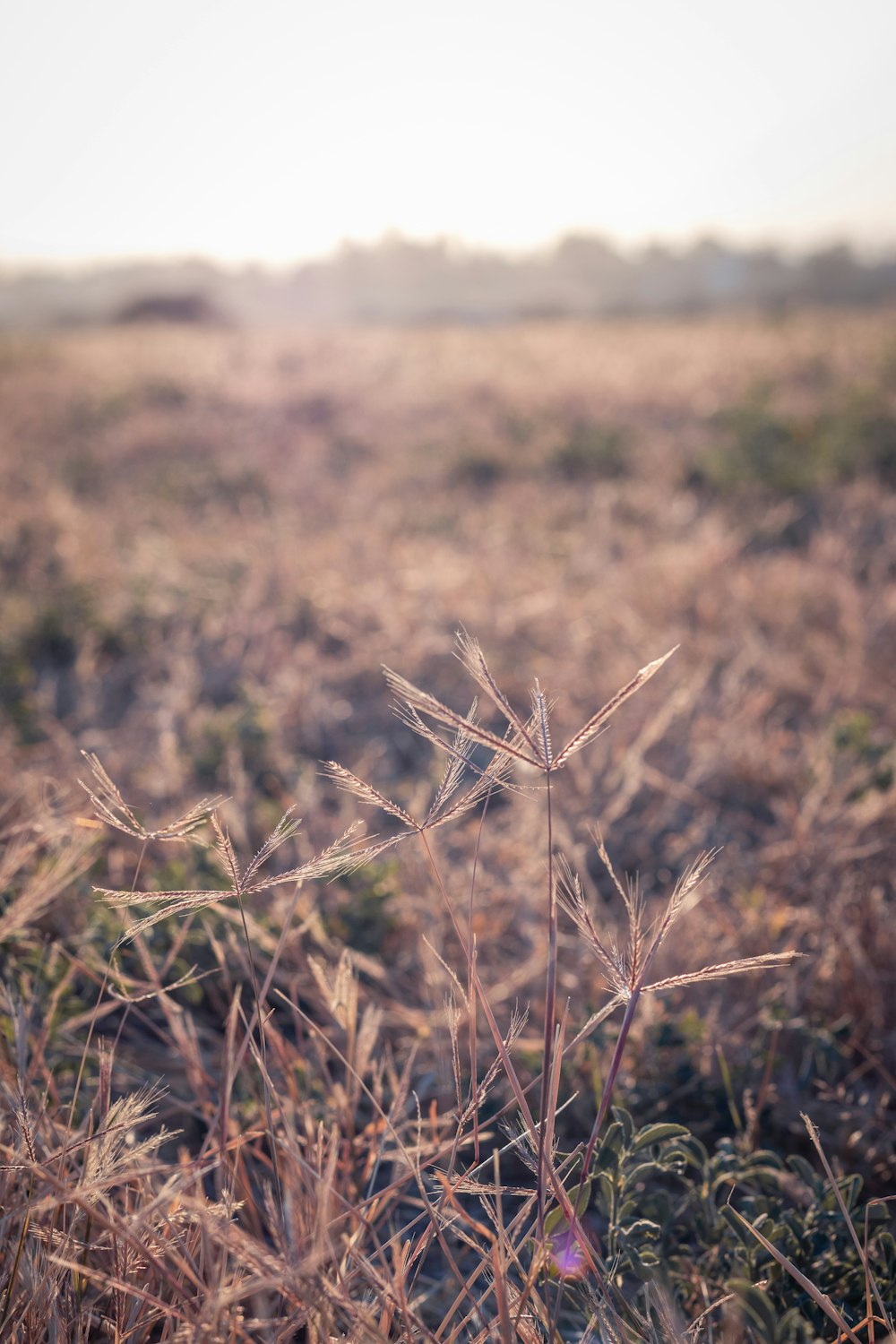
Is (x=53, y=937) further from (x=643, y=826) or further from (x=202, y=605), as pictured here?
(x=202, y=605)

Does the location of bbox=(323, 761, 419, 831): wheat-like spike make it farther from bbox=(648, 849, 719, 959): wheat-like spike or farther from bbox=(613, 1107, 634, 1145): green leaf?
bbox=(613, 1107, 634, 1145): green leaf

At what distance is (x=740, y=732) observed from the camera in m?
2.36

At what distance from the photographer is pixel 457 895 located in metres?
1.80

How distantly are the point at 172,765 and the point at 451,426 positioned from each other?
523 cm

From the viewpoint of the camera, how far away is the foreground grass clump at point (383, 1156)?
711 millimetres

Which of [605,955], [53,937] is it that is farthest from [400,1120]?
[53,937]

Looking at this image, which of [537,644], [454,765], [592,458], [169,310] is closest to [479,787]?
[454,765]

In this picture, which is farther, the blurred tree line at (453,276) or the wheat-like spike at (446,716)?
the blurred tree line at (453,276)

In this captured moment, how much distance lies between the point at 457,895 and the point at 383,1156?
799 mm

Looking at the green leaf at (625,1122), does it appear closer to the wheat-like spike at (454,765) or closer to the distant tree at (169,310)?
the wheat-like spike at (454,765)

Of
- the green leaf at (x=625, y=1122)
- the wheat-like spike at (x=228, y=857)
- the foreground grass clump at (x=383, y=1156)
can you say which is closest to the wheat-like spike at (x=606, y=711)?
the foreground grass clump at (x=383, y=1156)

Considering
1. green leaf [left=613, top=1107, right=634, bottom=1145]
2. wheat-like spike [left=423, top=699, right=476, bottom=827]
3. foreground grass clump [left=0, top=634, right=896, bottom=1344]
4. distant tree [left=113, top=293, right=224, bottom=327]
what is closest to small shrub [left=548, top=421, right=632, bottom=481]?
foreground grass clump [left=0, top=634, right=896, bottom=1344]

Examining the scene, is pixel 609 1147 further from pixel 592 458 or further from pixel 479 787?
pixel 592 458

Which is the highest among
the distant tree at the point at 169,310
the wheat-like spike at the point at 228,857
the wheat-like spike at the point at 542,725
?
the distant tree at the point at 169,310
